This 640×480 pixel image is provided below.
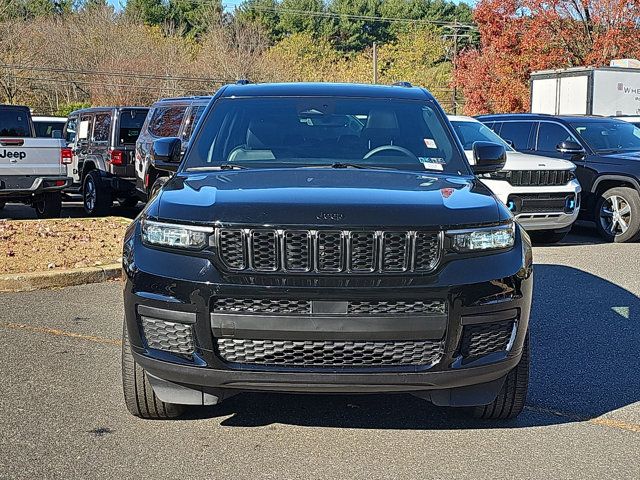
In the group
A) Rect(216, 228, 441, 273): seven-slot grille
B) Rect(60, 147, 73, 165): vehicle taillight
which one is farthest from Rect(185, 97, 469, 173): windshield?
Rect(60, 147, 73, 165): vehicle taillight

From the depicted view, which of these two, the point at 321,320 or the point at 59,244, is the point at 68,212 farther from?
the point at 321,320

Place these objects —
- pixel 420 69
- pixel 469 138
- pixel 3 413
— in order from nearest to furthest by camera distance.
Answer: pixel 3 413 < pixel 469 138 < pixel 420 69

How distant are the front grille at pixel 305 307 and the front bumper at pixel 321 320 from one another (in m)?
0.02

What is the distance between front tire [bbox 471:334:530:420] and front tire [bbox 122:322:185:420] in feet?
5.20

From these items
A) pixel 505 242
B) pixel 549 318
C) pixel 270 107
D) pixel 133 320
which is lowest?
pixel 549 318

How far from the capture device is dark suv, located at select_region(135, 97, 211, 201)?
11.9 m

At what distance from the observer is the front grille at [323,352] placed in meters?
3.59

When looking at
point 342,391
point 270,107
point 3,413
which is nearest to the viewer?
point 342,391

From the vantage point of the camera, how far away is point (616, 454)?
3.94 m

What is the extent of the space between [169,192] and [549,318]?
3748 mm

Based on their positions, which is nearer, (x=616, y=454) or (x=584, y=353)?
(x=616, y=454)

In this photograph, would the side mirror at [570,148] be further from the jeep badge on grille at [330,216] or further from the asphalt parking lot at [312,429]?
the jeep badge on grille at [330,216]

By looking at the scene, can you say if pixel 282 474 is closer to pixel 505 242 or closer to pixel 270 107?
pixel 505 242

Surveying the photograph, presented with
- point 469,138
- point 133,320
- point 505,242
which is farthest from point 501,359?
point 469,138
